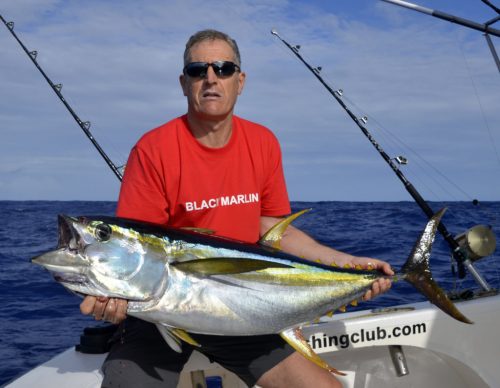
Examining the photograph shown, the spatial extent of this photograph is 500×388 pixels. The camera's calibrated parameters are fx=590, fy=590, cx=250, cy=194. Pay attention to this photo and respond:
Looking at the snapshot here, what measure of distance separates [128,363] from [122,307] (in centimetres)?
64

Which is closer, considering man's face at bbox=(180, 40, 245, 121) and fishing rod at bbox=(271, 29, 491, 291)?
man's face at bbox=(180, 40, 245, 121)

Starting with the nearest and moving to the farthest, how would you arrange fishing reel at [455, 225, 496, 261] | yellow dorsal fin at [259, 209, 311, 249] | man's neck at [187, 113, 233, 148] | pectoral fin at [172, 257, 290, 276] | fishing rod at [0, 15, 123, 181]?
1. pectoral fin at [172, 257, 290, 276]
2. yellow dorsal fin at [259, 209, 311, 249]
3. man's neck at [187, 113, 233, 148]
4. fishing reel at [455, 225, 496, 261]
5. fishing rod at [0, 15, 123, 181]

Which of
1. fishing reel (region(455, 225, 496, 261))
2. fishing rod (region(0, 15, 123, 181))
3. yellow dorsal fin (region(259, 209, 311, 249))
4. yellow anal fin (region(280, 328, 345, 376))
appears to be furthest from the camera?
fishing rod (region(0, 15, 123, 181))

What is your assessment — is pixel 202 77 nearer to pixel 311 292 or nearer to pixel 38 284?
pixel 311 292

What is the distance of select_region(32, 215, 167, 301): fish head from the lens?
2207mm

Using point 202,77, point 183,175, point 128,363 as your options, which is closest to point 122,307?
point 128,363

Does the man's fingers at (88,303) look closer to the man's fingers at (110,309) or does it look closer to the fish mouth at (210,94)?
the man's fingers at (110,309)

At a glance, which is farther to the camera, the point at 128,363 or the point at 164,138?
the point at 164,138

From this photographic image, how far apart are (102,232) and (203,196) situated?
80 cm

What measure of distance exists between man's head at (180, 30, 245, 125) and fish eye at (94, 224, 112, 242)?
3.00 ft

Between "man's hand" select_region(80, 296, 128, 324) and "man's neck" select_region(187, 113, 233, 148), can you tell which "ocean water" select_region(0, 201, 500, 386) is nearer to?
"man's neck" select_region(187, 113, 233, 148)

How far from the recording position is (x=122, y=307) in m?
2.28

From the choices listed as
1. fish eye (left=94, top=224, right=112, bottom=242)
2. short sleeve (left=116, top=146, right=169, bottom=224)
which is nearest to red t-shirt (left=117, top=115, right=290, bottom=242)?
short sleeve (left=116, top=146, right=169, bottom=224)

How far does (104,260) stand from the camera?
2236mm
